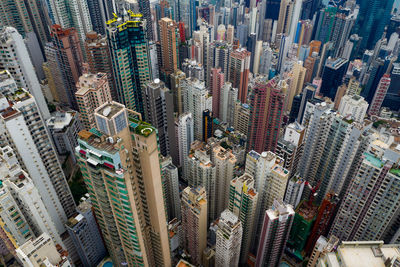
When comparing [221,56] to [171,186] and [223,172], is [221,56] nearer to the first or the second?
[223,172]

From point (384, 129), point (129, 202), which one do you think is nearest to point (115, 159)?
point (129, 202)

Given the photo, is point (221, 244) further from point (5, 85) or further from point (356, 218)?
point (5, 85)

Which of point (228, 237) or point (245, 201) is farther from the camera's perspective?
point (245, 201)

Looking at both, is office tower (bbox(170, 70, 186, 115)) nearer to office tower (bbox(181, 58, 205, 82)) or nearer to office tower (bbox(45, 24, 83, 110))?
office tower (bbox(181, 58, 205, 82))

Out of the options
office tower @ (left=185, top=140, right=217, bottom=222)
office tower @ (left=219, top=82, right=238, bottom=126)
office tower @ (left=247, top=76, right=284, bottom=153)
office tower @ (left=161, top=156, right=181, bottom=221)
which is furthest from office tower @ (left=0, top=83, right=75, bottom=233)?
office tower @ (left=219, top=82, right=238, bottom=126)

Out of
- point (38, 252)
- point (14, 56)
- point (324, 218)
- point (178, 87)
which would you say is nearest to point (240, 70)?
point (178, 87)

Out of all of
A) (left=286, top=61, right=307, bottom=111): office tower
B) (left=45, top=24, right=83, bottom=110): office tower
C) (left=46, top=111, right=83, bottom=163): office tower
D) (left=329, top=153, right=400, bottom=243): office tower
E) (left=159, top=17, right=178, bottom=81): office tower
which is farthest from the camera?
(left=286, top=61, right=307, bottom=111): office tower
